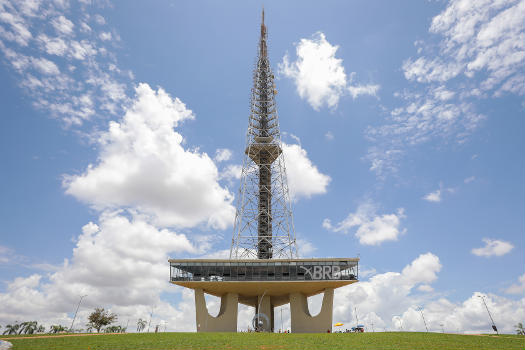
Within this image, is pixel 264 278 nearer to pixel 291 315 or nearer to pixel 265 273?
pixel 265 273

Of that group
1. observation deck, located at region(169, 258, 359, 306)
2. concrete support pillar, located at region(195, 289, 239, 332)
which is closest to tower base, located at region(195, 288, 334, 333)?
concrete support pillar, located at region(195, 289, 239, 332)

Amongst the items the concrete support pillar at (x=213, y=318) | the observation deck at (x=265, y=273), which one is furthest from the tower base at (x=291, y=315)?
the observation deck at (x=265, y=273)

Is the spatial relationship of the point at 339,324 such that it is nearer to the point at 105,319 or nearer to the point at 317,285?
the point at 317,285

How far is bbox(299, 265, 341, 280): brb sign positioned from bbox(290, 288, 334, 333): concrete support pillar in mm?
4960

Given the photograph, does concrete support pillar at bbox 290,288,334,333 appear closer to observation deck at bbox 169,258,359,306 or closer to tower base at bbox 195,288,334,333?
tower base at bbox 195,288,334,333

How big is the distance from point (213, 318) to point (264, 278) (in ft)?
41.8

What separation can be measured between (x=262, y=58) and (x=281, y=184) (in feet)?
136

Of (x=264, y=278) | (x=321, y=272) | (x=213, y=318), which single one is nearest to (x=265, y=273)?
(x=264, y=278)

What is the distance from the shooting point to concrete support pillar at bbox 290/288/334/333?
62.4m

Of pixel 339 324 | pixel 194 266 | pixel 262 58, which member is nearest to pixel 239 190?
pixel 194 266

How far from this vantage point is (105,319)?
81125 millimetres

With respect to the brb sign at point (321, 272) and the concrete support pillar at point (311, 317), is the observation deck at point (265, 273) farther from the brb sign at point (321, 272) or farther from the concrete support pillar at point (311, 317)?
the concrete support pillar at point (311, 317)

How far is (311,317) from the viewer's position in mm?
63812

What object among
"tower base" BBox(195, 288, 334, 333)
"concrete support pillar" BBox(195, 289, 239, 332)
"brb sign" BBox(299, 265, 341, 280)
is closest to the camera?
"brb sign" BBox(299, 265, 341, 280)
